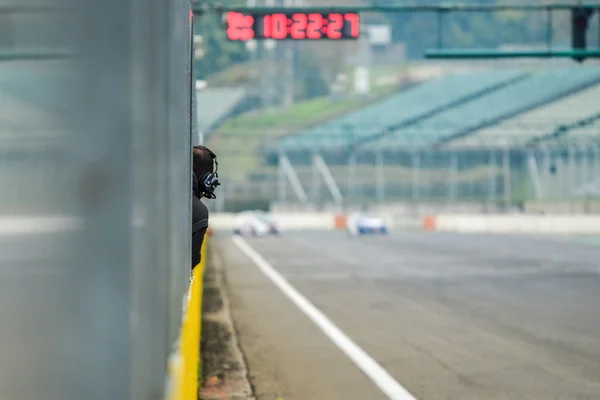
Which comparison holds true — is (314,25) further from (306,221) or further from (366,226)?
(306,221)

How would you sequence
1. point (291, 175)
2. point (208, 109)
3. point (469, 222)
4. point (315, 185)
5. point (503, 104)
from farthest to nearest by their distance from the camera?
point (503, 104) < point (291, 175) < point (315, 185) < point (469, 222) < point (208, 109)

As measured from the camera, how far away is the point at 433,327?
15.9 metres

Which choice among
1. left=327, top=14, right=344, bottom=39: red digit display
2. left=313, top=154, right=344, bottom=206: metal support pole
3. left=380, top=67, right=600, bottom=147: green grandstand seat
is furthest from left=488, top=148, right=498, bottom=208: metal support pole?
left=327, top=14, right=344, bottom=39: red digit display

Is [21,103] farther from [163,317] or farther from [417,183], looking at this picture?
[417,183]

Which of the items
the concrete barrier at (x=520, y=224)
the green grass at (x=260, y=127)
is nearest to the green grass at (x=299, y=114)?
the green grass at (x=260, y=127)

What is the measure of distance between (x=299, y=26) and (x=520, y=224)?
4004 cm

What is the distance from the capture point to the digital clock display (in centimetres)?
2586

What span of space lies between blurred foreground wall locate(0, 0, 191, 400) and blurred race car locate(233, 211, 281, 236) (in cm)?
6172

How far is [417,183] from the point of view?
296ft

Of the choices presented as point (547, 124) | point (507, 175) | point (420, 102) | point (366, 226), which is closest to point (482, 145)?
point (507, 175)

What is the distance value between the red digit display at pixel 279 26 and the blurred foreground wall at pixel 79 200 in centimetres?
2411

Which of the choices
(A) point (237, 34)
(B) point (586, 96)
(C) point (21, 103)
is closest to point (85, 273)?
(C) point (21, 103)

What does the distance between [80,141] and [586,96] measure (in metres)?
101

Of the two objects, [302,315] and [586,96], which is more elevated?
[586,96]
